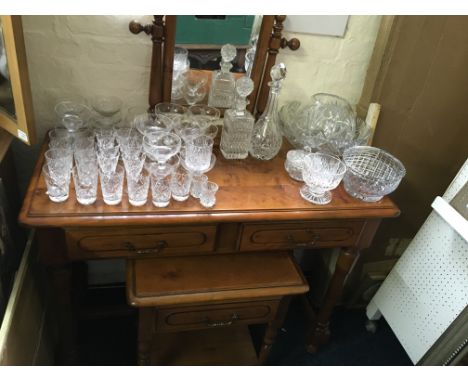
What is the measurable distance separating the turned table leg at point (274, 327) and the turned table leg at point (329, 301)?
0.22 meters

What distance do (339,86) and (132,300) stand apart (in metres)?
1.02

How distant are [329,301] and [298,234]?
16.8 inches

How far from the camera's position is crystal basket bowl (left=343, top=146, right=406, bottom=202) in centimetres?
121

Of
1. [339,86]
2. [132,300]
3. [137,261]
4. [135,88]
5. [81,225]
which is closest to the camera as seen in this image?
[81,225]

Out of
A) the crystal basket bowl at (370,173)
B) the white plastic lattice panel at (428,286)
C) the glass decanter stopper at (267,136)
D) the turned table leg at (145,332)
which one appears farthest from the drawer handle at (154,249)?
the white plastic lattice panel at (428,286)

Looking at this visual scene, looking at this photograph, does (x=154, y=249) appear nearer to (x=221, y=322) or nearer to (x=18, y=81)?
(x=221, y=322)

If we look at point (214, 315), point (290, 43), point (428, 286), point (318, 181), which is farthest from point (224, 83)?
point (428, 286)

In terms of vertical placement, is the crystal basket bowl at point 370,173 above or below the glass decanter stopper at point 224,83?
below

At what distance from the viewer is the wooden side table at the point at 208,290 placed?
112 centimetres

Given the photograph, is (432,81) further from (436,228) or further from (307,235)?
(307,235)

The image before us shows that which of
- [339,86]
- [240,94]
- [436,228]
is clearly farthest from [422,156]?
[240,94]

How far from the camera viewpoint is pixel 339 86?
145 cm

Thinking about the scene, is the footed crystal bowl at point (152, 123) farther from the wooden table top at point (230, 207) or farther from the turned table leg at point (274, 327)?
the turned table leg at point (274, 327)

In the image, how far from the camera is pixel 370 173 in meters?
1.33
